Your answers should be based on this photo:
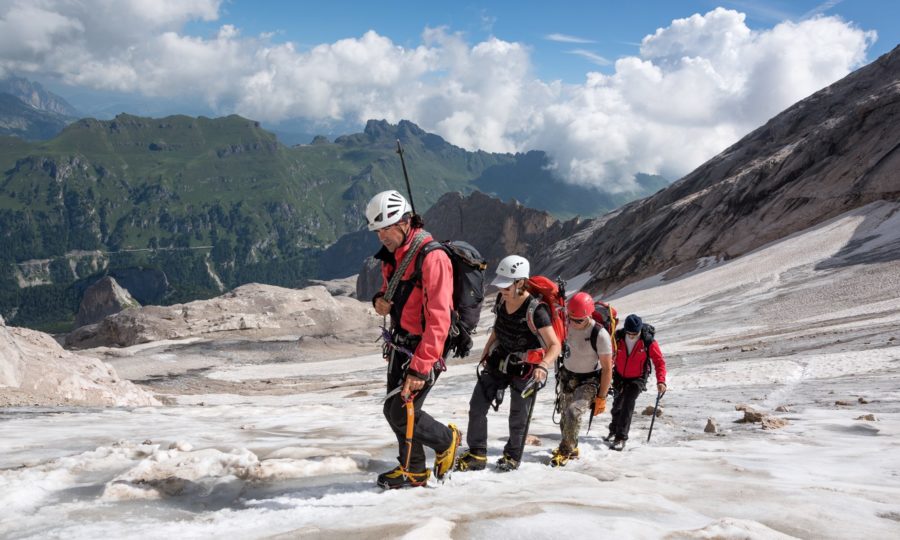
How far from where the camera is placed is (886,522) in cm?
625

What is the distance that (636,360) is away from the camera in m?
11.4

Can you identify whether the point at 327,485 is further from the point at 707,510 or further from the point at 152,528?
the point at 707,510

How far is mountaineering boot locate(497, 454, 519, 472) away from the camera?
29.7ft

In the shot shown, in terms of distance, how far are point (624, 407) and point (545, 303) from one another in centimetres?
350

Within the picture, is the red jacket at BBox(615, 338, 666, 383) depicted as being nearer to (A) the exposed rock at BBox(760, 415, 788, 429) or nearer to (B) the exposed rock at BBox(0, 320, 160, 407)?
(A) the exposed rock at BBox(760, 415, 788, 429)

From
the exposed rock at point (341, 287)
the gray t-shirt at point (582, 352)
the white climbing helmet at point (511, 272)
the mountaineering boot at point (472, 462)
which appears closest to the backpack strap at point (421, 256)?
the white climbing helmet at point (511, 272)

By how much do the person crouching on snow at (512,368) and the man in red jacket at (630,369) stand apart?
2.89 meters

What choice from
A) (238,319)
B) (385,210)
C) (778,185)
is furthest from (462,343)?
(778,185)

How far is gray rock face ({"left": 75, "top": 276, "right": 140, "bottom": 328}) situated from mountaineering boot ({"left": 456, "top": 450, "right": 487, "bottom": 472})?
172990 millimetres

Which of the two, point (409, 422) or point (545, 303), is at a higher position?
point (545, 303)

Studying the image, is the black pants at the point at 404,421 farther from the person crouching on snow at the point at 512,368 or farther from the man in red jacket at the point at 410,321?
the person crouching on snow at the point at 512,368

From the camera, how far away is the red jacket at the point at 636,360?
11.4 metres

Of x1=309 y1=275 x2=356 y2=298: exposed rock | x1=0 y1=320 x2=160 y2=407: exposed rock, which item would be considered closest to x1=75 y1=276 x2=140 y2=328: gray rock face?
x1=309 y1=275 x2=356 y2=298: exposed rock

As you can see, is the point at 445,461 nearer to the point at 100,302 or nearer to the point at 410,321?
the point at 410,321
